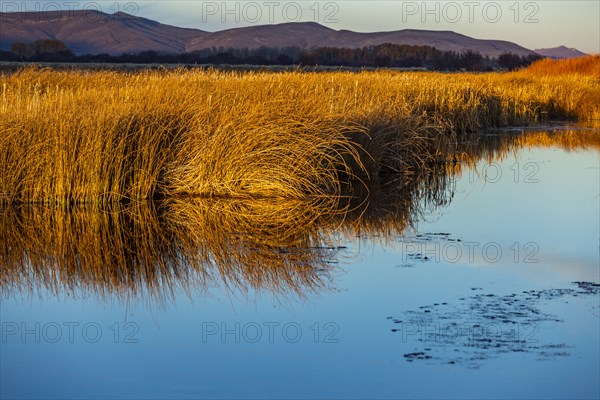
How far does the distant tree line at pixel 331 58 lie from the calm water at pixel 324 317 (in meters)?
A: 48.1

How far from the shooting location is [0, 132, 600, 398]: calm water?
436 centimetres

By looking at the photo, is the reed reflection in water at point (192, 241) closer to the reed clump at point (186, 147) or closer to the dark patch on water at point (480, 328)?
the reed clump at point (186, 147)

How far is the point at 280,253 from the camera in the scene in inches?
283

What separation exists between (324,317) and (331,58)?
6627cm

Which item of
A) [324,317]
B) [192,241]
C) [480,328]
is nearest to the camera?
[480,328]

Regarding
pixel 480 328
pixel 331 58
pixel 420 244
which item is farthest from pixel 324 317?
pixel 331 58

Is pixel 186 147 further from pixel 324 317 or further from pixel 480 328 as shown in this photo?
pixel 480 328

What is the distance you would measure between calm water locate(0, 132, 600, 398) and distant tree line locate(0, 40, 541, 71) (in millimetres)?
48111

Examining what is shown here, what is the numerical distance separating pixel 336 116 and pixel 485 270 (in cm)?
429

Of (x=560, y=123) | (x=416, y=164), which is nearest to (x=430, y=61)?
(x=560, y=123)

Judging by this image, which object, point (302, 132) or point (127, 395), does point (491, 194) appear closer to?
point (302, 132)

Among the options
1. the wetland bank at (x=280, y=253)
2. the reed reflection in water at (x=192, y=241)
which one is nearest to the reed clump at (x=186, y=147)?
Result: the wetland bank at (x=280, y=253)

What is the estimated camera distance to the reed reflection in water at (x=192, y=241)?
6305 mm

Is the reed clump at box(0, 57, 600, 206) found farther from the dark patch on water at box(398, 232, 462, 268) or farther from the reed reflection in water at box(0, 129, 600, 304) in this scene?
the dark patch on water at box(398, 232, 462, 268)
